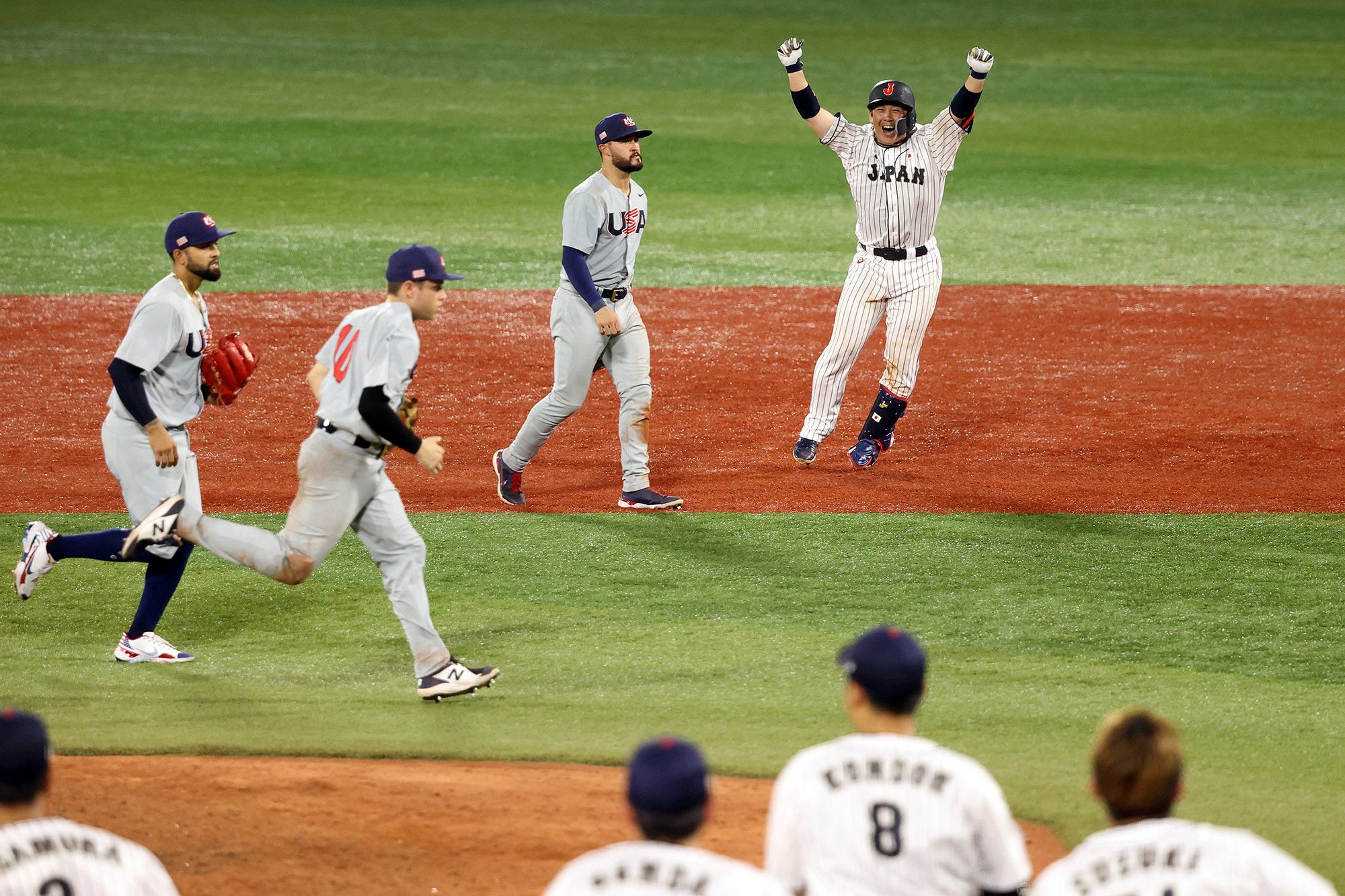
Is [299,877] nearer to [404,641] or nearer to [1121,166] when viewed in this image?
[404,641]

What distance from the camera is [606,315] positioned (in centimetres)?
807

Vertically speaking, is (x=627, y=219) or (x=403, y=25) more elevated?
(x=403, y=25)

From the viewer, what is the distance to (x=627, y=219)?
8.25 m

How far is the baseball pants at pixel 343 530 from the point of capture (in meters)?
5.93

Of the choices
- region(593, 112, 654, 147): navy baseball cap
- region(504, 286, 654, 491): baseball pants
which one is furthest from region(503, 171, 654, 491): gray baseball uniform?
region(593, 112, 654, 147): navy baseball cap

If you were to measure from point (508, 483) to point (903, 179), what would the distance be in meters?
2.77

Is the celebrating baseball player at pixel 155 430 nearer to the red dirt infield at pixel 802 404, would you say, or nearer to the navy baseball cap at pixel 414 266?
the navy baseball cap at pixel 414 266

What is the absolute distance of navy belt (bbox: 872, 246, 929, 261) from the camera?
8.96m

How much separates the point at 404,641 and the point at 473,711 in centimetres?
89

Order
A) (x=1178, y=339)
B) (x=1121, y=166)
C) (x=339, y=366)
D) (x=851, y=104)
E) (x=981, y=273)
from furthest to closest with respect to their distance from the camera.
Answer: (x=851, y=104) → (x=1121, y=166) → (x=981, y=273) → (x=1178, y=339) → (x=339, y=366)

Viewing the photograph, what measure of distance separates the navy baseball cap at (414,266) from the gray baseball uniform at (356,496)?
11 cm

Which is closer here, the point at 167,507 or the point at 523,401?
the point at 167,507

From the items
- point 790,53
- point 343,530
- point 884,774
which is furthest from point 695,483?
point 884,774

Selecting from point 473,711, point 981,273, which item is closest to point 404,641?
point 473,711
